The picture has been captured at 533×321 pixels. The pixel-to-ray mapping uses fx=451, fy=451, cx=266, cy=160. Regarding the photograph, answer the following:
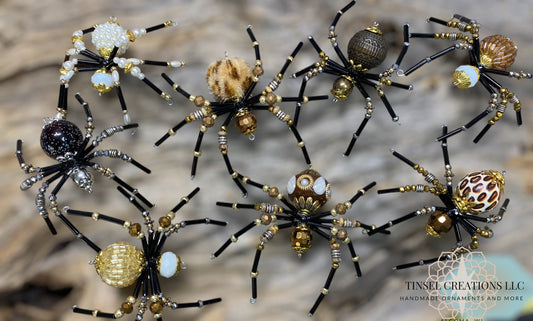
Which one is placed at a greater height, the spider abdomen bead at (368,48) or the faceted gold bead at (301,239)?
the spider abdomen bead at (368,48)

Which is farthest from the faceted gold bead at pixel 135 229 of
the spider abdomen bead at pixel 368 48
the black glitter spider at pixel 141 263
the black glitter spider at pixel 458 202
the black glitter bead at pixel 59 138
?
the spider abdomen bead at pixel 368 48

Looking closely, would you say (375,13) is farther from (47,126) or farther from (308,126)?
(47,126)

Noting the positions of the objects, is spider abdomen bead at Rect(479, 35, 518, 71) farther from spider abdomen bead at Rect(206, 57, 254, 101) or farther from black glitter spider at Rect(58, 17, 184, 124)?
black glitter spider at Rect(58, 17, 184, 124)

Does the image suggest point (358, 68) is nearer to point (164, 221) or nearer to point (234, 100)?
point (234, 100)

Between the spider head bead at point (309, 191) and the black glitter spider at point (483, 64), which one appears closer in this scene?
the spider head bead at point (309, 191)

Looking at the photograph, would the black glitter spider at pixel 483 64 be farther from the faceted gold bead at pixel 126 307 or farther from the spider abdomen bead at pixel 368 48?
the faceted gold bead at pixel 126 307

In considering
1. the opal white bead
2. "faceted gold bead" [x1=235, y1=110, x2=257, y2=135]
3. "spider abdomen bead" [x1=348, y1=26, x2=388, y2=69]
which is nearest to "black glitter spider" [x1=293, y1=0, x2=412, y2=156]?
"spider abdomen bead" [x1=348, y1=26, x2=388, y2=69]

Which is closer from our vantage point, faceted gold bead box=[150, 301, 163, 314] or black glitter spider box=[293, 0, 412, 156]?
faceted gold bead box=[150, 301, 163, 314]

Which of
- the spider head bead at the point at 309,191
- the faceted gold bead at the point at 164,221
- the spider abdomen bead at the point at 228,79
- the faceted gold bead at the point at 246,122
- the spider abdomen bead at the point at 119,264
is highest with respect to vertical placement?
the spider abdomen bead at the point at 228,79
